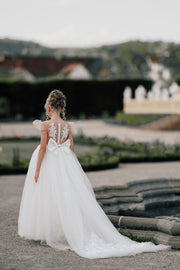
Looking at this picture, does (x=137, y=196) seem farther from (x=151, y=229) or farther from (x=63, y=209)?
(x=63, y=209)

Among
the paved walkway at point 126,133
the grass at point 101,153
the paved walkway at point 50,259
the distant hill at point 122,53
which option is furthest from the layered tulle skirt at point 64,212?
the distant hill at point 122,53

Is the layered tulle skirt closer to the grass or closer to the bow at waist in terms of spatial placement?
the bow at waist

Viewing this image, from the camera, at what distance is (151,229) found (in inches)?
197

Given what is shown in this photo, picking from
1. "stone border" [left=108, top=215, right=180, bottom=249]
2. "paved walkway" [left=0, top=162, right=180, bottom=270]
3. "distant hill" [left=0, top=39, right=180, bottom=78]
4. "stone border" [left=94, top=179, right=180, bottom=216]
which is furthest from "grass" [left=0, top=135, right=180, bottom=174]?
"distant hill" [left=0, top=39, right=180, bottom=78]

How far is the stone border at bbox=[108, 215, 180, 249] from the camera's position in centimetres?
475

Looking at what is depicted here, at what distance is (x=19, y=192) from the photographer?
749 cm

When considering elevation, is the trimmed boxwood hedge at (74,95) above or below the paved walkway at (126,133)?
above

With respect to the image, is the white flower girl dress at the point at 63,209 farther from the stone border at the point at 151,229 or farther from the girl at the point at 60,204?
the stone border at the point at 151,229

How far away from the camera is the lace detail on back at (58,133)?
4988 mm

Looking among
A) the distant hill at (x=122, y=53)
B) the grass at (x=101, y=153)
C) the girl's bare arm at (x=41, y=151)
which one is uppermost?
the distant hill at (x=122, y=53)

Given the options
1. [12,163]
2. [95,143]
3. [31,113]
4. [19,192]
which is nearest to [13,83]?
[31,113]

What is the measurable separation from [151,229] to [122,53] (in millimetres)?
76244

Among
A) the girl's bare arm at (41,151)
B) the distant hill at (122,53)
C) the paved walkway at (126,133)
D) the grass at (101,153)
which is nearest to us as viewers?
the girl's bare arm at (41,151)

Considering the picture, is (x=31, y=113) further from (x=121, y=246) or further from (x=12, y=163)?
(x=121, y=246)
